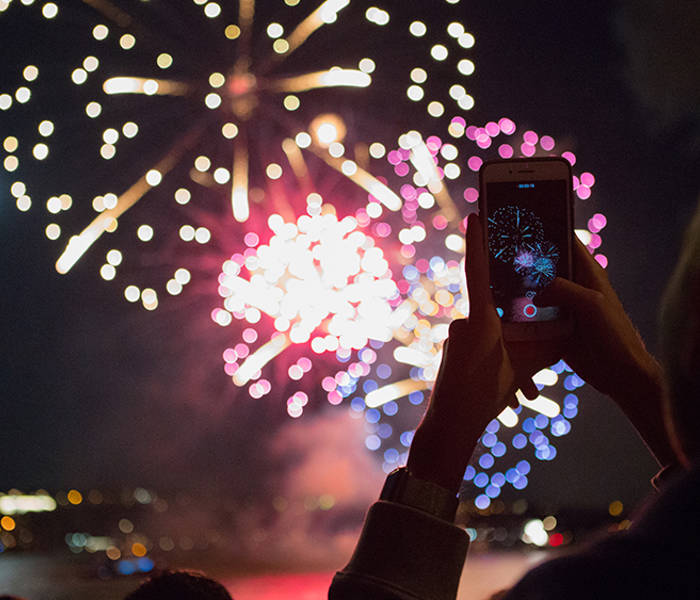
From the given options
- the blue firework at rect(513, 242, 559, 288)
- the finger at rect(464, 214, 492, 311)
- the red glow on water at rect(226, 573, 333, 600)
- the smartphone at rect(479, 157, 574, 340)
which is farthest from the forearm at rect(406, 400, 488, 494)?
the red glow on water at rect(226, 573, 333, 600)

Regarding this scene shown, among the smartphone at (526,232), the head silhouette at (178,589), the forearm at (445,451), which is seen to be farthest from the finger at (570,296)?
the head silhouette at (178,589)

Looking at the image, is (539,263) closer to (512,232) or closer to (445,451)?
(512,232)

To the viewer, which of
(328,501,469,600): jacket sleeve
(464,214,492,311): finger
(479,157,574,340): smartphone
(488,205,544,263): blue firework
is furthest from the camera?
(488,205,544,263): blue firework

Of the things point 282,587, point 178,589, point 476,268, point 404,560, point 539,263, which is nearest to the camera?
point 404,560

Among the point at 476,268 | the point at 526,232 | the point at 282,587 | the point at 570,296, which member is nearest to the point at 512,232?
the point at 526,232

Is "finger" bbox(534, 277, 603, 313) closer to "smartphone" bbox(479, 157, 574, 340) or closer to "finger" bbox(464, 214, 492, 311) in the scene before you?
"smartphone" bbox(479, 157, 574, 340)

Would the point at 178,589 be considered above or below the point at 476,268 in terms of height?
below
